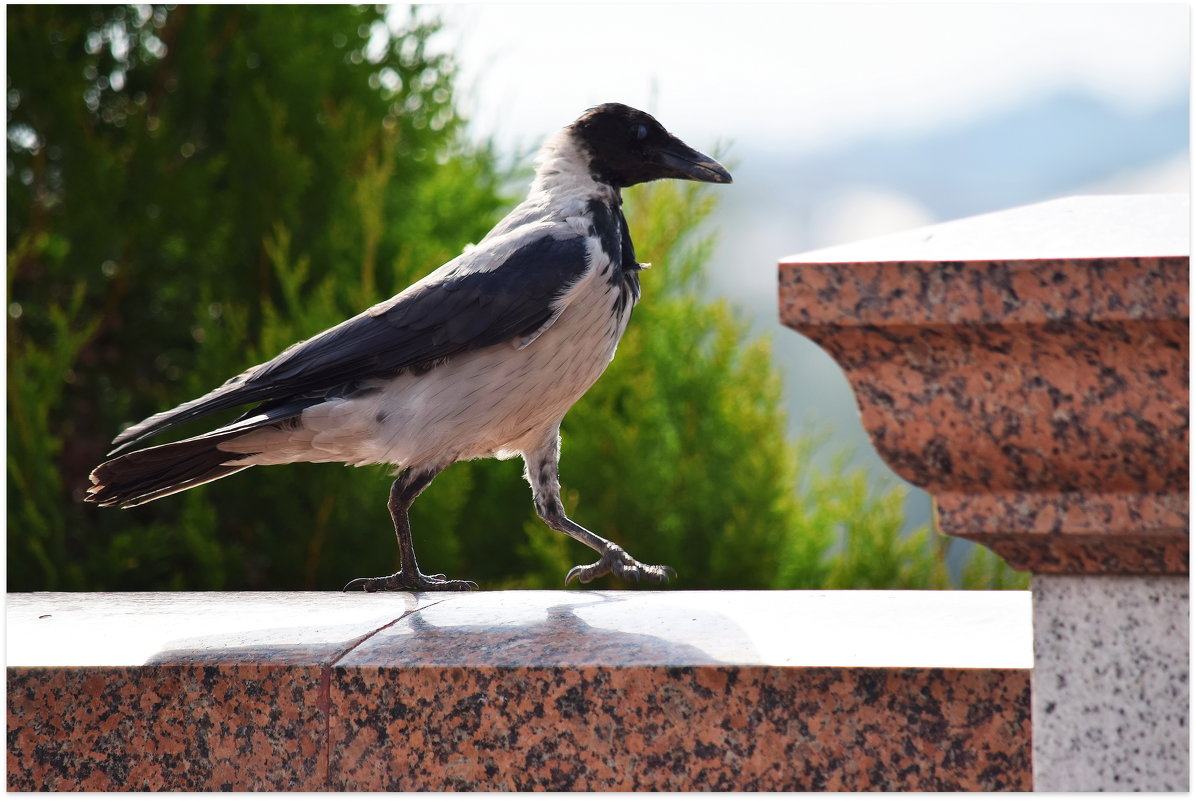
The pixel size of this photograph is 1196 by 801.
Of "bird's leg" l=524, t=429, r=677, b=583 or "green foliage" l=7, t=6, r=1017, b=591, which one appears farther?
"green foliage" l=7, t=6, r=1017, b=591

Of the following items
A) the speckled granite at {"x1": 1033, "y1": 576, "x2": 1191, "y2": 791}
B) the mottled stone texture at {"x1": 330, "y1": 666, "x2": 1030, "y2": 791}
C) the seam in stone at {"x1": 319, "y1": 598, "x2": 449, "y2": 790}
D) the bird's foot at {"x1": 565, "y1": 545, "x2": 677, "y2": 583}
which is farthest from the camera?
the bird's foot at {"x1": 565, "y1": 545, "x2": 677, "y2": 583}

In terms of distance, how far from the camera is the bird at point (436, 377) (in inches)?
144

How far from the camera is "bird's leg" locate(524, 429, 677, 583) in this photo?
3.99 meters

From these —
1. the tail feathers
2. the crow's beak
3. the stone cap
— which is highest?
the crow's beak

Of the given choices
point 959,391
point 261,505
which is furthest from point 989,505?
point 261,505

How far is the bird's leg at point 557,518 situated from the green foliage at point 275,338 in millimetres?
1975

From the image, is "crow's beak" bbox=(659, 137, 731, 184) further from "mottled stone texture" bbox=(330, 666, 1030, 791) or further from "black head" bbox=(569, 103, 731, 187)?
"mottled stone texture" bbox=(330, 666, 1030, 791)

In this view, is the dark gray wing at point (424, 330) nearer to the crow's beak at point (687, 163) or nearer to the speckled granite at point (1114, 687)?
the crow's beak at point (687, 163)

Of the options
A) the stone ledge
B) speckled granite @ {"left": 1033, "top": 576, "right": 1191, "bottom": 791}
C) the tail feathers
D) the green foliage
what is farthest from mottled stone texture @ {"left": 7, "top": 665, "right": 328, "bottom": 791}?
the green foliage

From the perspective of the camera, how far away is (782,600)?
358 centimetres

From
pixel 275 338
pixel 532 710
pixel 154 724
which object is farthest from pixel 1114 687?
pixel 275 338

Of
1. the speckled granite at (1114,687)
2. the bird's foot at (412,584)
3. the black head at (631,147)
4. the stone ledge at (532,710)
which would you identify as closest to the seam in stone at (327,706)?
the stone ledge at (532,710)

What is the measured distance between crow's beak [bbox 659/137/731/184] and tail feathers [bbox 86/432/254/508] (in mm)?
1714

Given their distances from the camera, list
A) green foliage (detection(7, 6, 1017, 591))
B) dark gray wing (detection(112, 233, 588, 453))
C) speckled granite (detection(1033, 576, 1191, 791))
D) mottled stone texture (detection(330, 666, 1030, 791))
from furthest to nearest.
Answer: green foliage (detection(7, 6, 1017, 591))
dark gray wing (detection(112, 233, 588, 453))
mottled stone texture (detection(330, 666, 1030, 791))
speckled granite (detection(1033, 576, 1191, 791))
